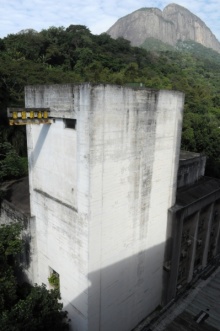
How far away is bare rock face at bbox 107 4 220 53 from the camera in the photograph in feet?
508

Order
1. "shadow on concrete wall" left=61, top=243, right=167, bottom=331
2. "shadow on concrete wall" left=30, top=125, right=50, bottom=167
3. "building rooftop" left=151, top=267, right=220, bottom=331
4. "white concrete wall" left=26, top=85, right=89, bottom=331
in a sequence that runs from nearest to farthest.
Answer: "white concrete wall" left=26, top=85, right=89, bottom=331 < "shadow on concrete wall" left=61, top=243, right=167, bottom=331 < "shadow on concrete wall" left=30, top=125, right=50, bottom=167 < "building rooftop" left=151, top=267, right=220, bottom=331

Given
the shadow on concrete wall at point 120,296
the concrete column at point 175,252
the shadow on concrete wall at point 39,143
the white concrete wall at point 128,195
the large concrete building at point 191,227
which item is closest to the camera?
the white concrete wall at point 128,195

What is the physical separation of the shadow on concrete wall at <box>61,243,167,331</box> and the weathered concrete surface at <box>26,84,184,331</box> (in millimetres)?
53

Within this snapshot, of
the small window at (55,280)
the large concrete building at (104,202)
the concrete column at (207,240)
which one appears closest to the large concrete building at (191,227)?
the concrete column at (207,240)

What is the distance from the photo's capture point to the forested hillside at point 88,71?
87.5 feet

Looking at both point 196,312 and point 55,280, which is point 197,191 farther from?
point 55,280

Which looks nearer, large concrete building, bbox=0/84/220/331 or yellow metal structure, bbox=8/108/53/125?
yellow metal structure, bbox=8/108/53/125

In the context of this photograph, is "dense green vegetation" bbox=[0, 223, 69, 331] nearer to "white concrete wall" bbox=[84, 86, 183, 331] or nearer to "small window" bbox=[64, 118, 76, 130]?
"white concrete wall" bbox=[84, 86, 183, 331]

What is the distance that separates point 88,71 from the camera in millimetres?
44219

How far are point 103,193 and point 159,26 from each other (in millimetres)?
175538

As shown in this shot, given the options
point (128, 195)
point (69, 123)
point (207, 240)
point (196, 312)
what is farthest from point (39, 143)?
point (207, 240)

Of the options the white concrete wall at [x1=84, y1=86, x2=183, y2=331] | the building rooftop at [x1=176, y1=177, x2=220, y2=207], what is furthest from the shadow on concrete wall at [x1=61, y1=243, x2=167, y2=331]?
the building rooftop at [x1=176, y1=177, x2=220, y2=207]

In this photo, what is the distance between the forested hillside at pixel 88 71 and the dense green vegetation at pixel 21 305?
555 inches

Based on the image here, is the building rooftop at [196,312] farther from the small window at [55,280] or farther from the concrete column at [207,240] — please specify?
the small window at [55,280]
